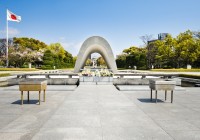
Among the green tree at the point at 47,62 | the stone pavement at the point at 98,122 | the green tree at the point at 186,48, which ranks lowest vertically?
the stone pavement at the point at 98,122

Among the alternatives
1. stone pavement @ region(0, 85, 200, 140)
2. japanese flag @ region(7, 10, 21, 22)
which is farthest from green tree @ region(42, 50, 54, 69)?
stone pavement @ region(0, 85, 200, 140)

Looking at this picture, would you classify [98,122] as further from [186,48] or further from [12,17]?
[186,48]

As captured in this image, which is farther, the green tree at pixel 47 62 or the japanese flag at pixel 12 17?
the green tree at pixel 47 62

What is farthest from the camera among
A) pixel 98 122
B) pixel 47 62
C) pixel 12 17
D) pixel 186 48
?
pixel 47 62

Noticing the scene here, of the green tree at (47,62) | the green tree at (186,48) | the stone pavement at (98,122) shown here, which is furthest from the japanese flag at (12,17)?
the stone pavement at (98,122)

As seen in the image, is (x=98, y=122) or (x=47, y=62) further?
(x=47, y=62)

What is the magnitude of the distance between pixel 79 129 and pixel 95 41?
21398 mm

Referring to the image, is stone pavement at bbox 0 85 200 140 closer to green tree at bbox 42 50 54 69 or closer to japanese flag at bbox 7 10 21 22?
japanese flag at bbox 7 10 21 22

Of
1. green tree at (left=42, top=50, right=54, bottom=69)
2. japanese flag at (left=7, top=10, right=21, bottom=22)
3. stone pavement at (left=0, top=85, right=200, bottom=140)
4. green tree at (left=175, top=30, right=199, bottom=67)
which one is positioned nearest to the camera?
stone pavement at (left=0, top=85, right=200, bottom=140)

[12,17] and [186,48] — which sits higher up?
[12,17]

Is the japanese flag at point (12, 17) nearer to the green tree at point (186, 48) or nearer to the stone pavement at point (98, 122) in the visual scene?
the green tree at point (186, 48)

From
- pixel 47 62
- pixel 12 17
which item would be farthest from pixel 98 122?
pixel 47 62

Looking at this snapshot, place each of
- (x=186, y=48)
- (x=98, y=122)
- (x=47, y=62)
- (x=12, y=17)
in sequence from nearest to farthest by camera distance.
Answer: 1. (x=98, y=122)
2. (x=12, y=17)
3. (x=186, y=48)
4. (x=47, y=62)

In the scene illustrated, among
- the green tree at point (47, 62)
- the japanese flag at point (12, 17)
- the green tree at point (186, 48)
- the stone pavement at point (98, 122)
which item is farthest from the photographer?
the green tree at point (47, 62)
